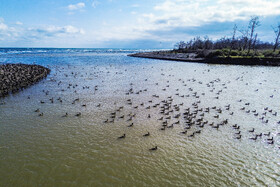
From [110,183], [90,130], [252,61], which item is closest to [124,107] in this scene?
[90,130]

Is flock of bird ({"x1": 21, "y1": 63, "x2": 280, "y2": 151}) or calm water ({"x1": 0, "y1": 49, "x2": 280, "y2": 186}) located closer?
calm water ({"x1": 0, "y1": 49, "x2": 280, "y2": 186})

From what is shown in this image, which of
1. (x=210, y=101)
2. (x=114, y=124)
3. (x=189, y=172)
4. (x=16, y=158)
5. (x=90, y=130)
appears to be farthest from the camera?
(x=210, y=101)

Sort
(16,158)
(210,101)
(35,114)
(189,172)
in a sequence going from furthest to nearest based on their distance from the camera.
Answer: (210,101) < (35,114) < (16,158) < (189,172)

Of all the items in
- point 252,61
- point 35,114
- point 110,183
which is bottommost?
point 110,183

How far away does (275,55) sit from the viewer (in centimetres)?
5750

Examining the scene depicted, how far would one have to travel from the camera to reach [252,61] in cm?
5597

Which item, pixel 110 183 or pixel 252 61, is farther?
pixel 252 61

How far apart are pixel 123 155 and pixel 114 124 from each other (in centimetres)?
453

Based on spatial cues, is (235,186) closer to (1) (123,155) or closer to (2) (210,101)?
(1) (123,155)

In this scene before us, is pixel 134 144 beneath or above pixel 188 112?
beneath

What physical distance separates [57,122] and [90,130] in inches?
148

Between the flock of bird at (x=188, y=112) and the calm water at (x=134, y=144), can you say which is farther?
the flock of bird at (x=188, y=112)

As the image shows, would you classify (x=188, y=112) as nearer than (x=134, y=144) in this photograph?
No

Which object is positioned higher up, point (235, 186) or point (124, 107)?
point (124, 107)
